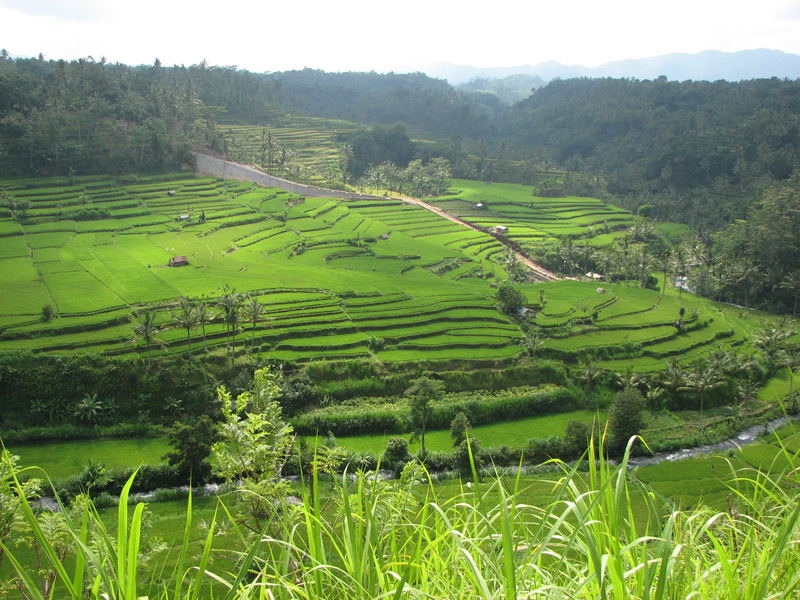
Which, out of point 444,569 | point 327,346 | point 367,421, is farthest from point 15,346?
point 444,569

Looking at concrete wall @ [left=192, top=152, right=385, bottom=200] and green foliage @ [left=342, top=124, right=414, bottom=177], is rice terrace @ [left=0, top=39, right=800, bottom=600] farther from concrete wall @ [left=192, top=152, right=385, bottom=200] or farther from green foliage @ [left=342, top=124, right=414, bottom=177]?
green foliage @ [left=342, top=124, right=414, bottom=177]

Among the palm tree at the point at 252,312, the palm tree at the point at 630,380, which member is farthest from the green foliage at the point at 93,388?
the palm tree at the point at 630,380

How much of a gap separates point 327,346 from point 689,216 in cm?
6288

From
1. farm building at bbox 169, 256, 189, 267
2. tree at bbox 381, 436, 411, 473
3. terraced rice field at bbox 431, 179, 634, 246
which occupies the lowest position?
tree at bbox 381, 436, 411, 473

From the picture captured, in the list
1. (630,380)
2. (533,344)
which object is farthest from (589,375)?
(533,344)

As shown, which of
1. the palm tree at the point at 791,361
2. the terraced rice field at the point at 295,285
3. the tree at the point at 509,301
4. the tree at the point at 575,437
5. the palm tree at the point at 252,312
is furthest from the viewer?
the tree at the point at 509,301

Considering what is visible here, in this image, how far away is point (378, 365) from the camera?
33688 millimetres

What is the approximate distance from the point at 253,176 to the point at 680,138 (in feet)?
215

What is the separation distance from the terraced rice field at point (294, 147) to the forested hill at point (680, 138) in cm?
4330

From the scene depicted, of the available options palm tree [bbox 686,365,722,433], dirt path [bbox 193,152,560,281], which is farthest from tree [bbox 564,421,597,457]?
dirt path [bbox 193,152,560,281]

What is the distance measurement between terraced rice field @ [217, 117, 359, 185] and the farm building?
32.3 m

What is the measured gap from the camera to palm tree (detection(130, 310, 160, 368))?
30.8 meters

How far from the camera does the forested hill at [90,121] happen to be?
61.8 metres

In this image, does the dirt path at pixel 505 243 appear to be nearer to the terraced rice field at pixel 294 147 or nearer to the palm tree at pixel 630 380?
the terraced rice field at pixel 294 147
